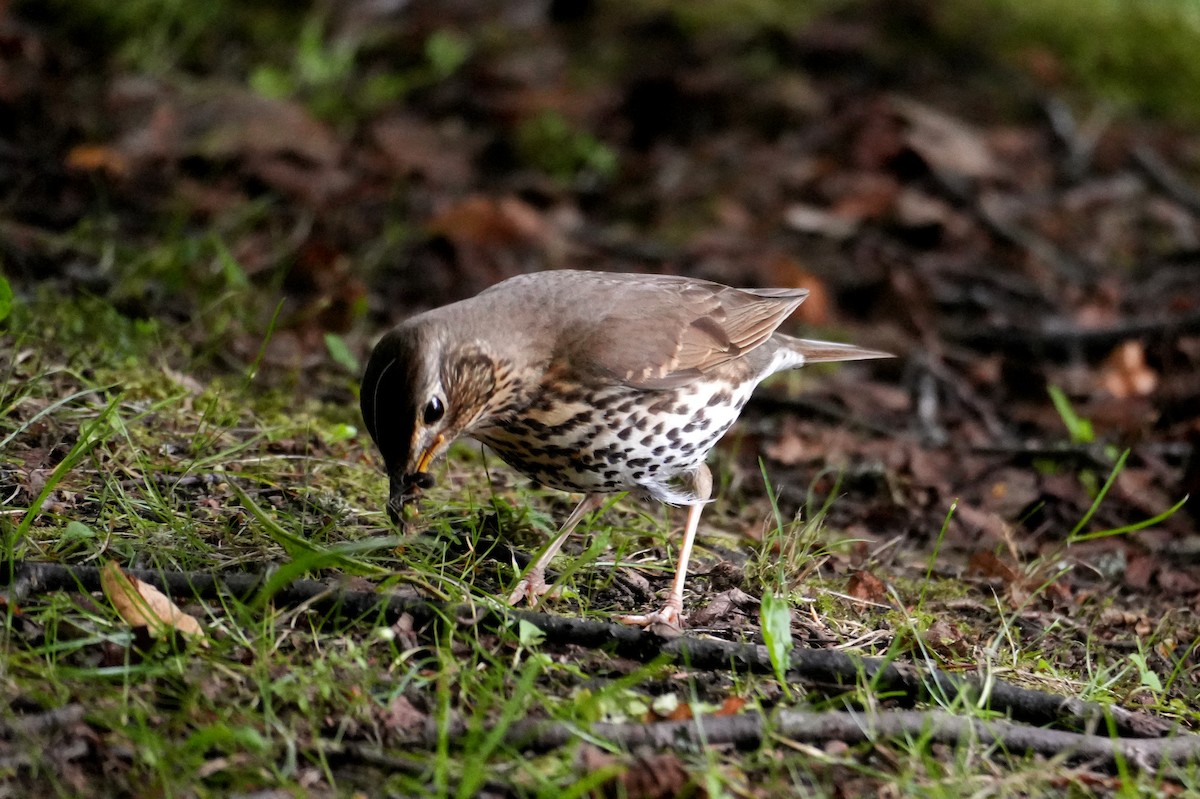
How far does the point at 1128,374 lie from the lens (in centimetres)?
617

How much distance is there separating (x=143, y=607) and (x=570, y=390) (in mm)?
1285

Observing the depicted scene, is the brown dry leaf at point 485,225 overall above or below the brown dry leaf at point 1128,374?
above

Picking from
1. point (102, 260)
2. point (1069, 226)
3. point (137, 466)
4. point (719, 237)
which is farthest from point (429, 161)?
point (137, 466)

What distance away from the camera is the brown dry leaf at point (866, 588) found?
12.9ft

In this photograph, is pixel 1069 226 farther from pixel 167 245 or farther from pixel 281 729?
pixel 281 729

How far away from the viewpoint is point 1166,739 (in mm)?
3088

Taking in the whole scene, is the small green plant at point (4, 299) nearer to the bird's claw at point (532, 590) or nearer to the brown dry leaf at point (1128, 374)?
the bird's claw at point (532, 590)

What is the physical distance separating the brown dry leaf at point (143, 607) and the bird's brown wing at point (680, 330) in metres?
1.33

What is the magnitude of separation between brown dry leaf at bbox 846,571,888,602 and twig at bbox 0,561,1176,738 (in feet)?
2.37

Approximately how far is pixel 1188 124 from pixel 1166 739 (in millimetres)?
7110

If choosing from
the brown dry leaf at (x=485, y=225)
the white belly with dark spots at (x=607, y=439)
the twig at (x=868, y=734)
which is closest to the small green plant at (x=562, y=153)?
the brown dry leaf at (x=485, y=225)

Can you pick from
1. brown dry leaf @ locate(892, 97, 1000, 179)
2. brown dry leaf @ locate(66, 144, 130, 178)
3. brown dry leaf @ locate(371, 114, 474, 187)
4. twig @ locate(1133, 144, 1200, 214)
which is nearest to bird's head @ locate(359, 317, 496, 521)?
brown dry leaf @ locate(66, 144, 130, 178)

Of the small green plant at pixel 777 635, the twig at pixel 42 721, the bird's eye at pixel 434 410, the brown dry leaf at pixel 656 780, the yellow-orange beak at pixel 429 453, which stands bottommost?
the small green plant at pixel 777 635

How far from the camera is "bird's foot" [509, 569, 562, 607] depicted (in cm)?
349
